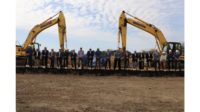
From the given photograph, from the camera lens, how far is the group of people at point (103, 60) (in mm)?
17562

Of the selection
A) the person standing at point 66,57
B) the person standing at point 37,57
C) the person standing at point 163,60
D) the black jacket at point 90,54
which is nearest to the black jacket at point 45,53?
the person standing at point 37,57

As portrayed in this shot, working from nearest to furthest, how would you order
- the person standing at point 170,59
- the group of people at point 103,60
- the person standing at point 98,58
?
1. the person standing at point 98,58
2. the group of people at point 103,60
3. the person standing at point 170,59

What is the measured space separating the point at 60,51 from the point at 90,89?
17.6ft

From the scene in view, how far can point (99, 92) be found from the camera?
12.5 metres

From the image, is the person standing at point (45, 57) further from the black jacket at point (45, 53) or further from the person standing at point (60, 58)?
the person standing at point (60, 58)

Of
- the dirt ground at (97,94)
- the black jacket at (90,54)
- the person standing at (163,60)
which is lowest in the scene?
the dirt ground at (97,94)

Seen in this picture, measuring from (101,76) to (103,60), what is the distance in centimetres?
139

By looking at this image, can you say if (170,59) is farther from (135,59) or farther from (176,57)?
(135,59)

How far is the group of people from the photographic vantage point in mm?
17562

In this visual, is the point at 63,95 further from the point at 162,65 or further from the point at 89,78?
the point at 162,65

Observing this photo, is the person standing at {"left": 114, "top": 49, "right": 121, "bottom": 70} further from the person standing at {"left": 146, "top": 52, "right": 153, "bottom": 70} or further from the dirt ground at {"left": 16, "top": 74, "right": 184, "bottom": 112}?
the dirt ground at {"left": 16, "top": 74, "right": 184, "bottom": 112}

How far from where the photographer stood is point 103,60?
703 inches
